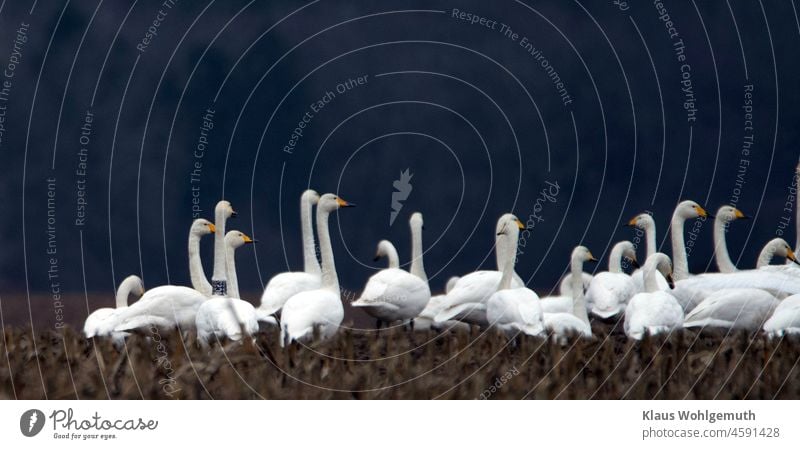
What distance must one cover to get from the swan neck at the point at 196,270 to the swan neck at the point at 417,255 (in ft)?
9.00

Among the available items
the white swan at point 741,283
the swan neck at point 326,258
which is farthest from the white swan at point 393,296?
the white swan at point 741,283

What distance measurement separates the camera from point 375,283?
1232 centimetres

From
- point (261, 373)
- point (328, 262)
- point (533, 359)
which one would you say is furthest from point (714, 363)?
point (328, 262)

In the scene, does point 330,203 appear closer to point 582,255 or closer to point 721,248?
point 582,255

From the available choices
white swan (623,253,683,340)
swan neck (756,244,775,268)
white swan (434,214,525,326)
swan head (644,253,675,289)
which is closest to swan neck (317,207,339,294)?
white swan (434,214,525,326)

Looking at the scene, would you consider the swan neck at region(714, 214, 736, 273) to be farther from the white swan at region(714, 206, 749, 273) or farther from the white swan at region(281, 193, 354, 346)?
the white swan at region(281, 193, 354, 346)

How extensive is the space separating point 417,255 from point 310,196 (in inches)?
71.5

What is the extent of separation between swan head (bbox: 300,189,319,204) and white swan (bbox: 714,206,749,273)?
5726 millimetres

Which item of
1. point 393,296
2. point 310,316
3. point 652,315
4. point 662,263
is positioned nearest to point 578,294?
point 652,315

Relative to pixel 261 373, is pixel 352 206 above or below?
above

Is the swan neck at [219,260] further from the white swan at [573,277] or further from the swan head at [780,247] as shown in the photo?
the swan head at [780,247]

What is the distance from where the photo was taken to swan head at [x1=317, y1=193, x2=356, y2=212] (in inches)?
532
